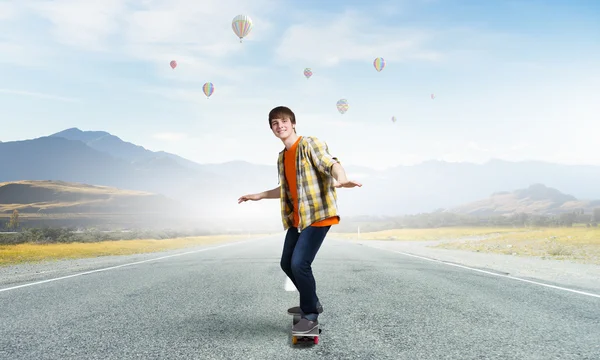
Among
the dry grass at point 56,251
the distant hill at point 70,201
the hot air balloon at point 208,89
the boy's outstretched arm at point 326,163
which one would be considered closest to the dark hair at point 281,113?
the boy's outstretched arm at point 326,163

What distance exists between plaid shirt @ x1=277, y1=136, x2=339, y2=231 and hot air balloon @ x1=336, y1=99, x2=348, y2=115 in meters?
42.1

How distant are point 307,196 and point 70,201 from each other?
183m

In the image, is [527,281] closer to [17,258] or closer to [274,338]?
[274,338]

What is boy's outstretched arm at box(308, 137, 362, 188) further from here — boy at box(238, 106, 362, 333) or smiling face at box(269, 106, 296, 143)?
smiling face at box(269, 106, 296, 143)

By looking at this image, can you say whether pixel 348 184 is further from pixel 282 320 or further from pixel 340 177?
pixel 282 320

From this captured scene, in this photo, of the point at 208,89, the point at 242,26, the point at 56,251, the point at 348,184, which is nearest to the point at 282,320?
the point at 348,184

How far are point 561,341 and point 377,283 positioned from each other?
379 centimetres

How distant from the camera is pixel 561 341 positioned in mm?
3611

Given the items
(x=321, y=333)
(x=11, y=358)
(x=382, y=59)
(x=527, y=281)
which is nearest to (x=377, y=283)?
(x=527, y=281)

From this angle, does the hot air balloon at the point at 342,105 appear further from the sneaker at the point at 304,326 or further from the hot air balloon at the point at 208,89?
the sneaker at the point at 304,326

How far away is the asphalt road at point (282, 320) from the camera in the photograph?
3.34 meters

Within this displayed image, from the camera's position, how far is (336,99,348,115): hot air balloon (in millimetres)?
45372

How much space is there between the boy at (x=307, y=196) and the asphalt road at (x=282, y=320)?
467 mm

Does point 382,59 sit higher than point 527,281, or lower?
higher
